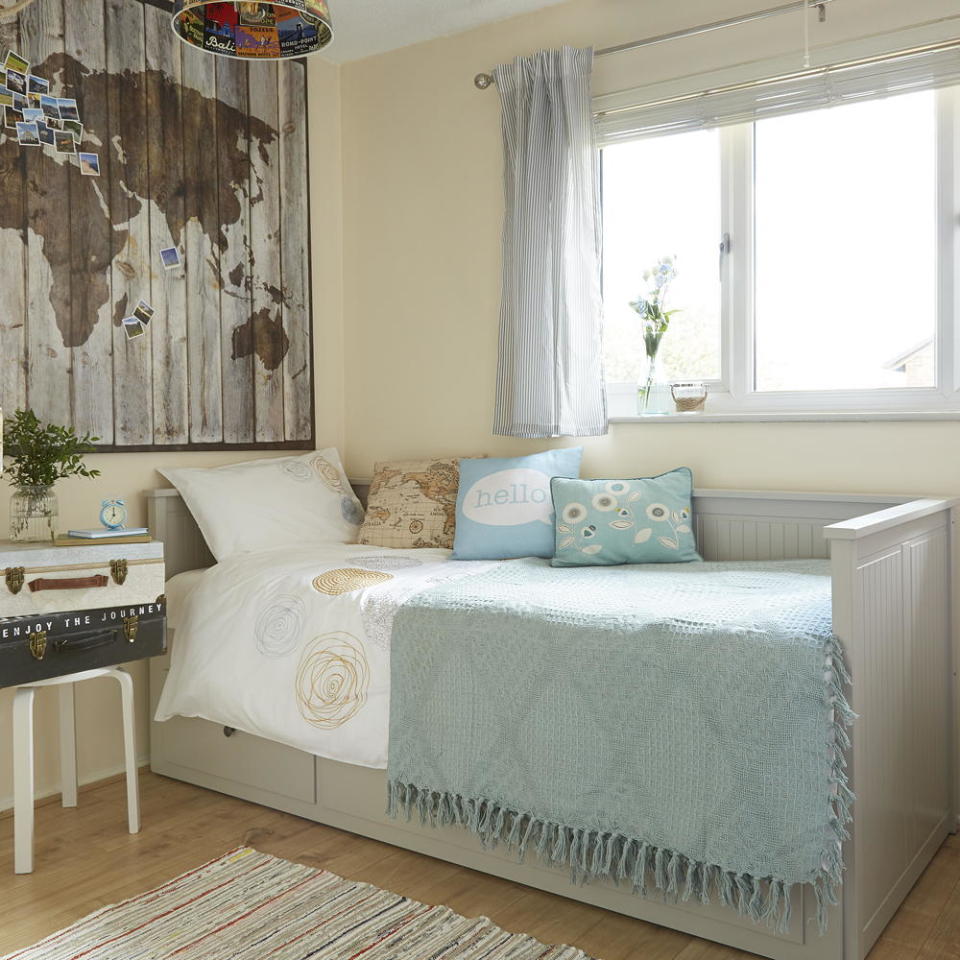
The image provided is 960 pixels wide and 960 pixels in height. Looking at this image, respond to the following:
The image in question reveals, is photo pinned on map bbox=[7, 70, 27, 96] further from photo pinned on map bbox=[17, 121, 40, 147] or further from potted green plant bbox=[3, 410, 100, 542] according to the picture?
potted green plant bbox=[3, 410, 100, 542]

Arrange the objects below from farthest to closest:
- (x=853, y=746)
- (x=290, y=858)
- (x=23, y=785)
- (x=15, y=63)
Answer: (x=15, y=63) → (x=290, y=858) → (x=23, y=785) → (x=853, y=746)

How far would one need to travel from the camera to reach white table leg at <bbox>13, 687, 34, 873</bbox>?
6.91 ft

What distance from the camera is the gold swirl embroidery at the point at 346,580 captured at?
230cm

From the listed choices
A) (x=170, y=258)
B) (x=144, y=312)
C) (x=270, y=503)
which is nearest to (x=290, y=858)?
(x=270, y=503)

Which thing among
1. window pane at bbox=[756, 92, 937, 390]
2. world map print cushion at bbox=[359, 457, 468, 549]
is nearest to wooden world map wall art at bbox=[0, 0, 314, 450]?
world map print cushion at bbox=[359, 457, 468, 549]

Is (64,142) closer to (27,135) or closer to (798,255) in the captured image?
(27,135)

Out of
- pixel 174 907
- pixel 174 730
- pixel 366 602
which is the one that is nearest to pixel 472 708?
pixel 366 602

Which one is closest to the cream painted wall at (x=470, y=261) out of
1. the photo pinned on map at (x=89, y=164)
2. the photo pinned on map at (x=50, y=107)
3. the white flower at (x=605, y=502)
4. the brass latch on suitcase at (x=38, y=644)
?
the white flower at (x=605, y=502)

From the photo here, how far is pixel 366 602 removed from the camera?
7.25 feet

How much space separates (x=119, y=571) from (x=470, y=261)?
155cm

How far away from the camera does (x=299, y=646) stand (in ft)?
7.51

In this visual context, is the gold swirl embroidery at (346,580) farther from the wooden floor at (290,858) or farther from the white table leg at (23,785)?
the white table leg at (23,785)

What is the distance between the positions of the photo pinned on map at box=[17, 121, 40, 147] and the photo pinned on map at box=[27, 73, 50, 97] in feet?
0.27

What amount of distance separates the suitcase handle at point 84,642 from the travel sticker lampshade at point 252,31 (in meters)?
1.30
